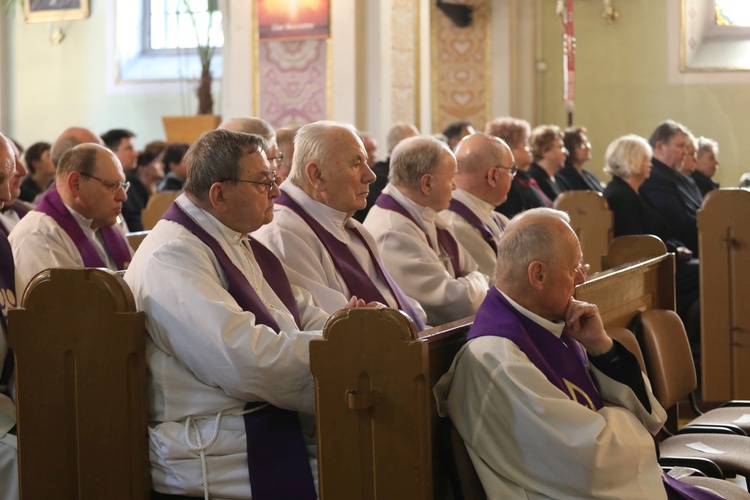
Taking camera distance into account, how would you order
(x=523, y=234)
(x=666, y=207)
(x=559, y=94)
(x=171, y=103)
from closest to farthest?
(x=523, y=234), (x=666, y=207), (x=559, y=94), (x=171, y=103)

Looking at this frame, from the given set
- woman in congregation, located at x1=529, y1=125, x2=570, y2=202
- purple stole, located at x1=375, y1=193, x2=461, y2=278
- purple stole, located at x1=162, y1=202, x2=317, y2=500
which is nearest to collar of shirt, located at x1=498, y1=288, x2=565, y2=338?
purple stole, located at x1=162, y1=202, x2=317, y2=500

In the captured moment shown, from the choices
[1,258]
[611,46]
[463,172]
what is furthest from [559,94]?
[1,258]

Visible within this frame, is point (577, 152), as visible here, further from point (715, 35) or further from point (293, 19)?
point (715, 35)

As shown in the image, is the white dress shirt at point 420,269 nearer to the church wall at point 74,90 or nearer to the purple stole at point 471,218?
the purple stole at point 471,218

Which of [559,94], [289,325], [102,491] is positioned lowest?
[102,491]

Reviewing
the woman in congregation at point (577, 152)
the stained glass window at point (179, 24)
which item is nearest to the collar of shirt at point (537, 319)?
the woman in congregation at point (577, 152)

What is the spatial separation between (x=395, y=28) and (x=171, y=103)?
594 cm

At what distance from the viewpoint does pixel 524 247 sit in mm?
3014

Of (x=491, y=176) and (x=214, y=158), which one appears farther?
(x=491, y=176)

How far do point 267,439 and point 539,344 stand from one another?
0.83 meters

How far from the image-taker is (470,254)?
5883mm

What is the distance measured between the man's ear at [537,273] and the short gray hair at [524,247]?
0.5 inches

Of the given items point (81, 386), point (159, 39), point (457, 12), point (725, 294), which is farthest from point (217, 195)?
point (159, 39)

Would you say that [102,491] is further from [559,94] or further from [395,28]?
[559,94]
